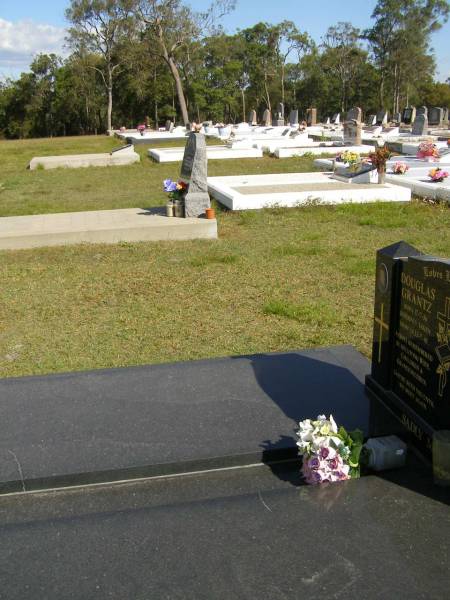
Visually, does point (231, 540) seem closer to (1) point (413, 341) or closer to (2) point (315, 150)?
(1) point (413, 341)

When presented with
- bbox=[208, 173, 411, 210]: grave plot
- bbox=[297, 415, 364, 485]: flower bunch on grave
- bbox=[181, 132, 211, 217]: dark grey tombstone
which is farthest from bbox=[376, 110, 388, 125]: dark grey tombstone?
bbox=[297, 415, 364, 485]: flower bunch on grave

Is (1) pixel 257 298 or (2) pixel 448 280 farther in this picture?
(1) pixel 257 298

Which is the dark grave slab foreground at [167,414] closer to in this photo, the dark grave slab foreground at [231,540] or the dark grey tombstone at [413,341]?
the dark grave slab foreground at [231,540]

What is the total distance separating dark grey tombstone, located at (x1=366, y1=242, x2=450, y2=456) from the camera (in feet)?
8.42

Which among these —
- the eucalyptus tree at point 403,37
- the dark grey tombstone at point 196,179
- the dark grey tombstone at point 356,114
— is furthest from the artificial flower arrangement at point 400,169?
the eucalyptus tree at point 403,37

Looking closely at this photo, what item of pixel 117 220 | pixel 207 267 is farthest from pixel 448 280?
pixel 117 220

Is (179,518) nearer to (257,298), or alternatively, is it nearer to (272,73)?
(257,298)

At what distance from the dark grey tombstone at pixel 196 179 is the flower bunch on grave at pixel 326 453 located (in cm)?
648

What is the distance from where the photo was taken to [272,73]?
168 ft

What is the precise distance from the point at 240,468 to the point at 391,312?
3.34 ft

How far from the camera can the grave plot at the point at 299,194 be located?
33.7 ft

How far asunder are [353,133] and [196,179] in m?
12.9

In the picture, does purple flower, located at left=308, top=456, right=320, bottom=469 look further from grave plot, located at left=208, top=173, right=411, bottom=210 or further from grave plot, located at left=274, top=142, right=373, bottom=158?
grave plot, located at left=274, top=142, right=373, bottom=158

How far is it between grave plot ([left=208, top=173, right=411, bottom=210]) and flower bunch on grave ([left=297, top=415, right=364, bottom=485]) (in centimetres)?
777
